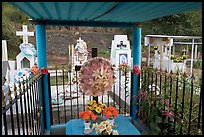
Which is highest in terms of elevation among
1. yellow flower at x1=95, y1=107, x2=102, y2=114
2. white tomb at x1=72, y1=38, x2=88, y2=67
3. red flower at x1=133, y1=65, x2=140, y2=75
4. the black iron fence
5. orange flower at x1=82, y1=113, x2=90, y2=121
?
Result: white tomb at x1=72, y1=38, x2=88, y2=67

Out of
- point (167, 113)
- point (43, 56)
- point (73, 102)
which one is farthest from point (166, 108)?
point (73, 102)

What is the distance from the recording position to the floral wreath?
112 inches

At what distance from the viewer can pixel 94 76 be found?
283 centimetres

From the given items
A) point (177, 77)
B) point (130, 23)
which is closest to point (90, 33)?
point (130, 23)

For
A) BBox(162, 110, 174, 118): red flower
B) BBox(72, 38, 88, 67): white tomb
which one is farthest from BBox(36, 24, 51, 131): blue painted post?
BBox(72, 38, 88, 67): white tomb

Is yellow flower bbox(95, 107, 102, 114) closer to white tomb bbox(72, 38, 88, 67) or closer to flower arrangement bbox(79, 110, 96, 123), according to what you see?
flower arrangement bbox(79, 110, 96, 123)

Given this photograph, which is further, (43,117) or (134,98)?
(134,98)

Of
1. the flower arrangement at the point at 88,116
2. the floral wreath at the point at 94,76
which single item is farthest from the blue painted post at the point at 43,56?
the flower arrangement at the point at 88,116

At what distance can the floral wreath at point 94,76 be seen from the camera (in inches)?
112

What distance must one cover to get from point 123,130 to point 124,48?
5.73 metres

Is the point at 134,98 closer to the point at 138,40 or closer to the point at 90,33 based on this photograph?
the point at 138,40

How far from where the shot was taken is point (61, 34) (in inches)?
548

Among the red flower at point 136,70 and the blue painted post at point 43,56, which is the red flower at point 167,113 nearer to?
the red flower at point 136,70

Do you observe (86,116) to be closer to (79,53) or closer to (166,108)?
(166,108)
